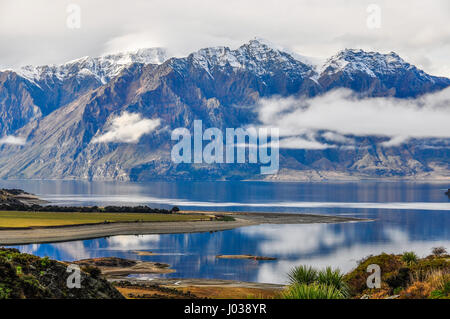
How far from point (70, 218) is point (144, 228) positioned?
17.7 m

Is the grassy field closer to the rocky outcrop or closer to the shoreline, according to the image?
the shoreline

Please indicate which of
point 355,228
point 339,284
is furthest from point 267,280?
point 355,228

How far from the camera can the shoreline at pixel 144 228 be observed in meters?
108

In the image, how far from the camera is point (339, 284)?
30.2 m

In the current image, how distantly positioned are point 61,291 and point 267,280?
156 ft

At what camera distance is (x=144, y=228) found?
13188 centimetres

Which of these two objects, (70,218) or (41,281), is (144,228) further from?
(41,281)

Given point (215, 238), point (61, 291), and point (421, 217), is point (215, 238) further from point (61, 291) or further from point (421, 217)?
point (61, 291)

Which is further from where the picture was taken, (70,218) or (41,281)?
(70,218)

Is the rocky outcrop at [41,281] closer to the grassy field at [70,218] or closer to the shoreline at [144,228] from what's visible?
the shoreline at [144,228]

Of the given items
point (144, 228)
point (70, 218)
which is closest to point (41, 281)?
point (144, 228)

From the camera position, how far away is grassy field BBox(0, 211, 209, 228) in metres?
122
